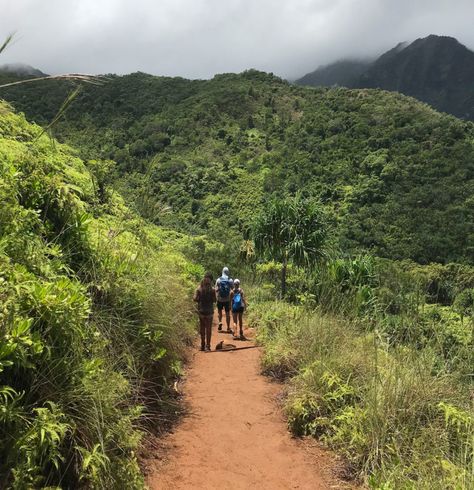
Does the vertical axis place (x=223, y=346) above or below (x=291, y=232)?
below

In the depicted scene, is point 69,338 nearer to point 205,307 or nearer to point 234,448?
point 234,448

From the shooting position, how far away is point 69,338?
2795 mm

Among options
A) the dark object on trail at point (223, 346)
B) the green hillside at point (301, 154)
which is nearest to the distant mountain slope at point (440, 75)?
the green hillside at point (301, 154)

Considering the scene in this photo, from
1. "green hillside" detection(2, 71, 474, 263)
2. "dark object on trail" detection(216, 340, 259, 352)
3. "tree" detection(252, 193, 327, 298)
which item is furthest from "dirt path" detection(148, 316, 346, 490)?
"green hillside" detection(2, 71, 474, 263)

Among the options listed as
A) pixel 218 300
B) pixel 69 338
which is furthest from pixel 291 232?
pixel 69 338

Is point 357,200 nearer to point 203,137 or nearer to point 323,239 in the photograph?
point 203,137

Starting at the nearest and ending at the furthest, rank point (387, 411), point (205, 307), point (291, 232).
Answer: point (387, 411), point (205, 307), point (291, 232)

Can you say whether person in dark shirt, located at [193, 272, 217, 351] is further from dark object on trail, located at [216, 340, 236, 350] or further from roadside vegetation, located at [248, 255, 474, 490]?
roadside vegetation, located at [248, 255, 474, 490]

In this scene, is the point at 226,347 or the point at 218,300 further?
the point at 218,300

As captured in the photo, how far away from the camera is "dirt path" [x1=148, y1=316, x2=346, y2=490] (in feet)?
12.5

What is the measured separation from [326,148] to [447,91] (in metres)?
147

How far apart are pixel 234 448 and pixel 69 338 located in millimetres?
2336

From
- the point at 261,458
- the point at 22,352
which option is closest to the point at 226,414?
the point at 261,458

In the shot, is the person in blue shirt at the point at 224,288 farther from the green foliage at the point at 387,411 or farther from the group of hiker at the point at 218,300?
the green foliage at the point at 387,411
